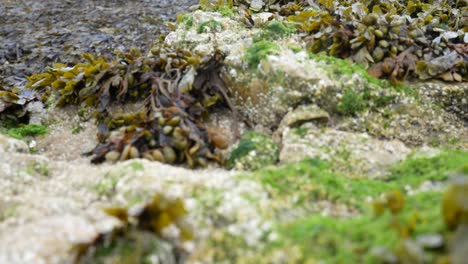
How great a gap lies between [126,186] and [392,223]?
125 cm

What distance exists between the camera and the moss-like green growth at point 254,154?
2799mm

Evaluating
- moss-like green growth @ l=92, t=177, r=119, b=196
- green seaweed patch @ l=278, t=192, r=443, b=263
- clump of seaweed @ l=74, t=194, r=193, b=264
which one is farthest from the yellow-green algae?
moss-like green growth @ l=92, t=177, r=119, b=196

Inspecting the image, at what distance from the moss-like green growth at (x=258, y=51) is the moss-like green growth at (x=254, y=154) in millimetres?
682

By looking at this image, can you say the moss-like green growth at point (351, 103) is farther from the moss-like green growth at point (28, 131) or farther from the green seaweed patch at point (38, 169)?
the moss-like green growth at point (28, 131)

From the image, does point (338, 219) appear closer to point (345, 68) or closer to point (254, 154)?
point (254, 154)

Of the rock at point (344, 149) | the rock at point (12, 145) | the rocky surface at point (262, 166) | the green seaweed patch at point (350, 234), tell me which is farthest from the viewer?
the rock at point (12, 145)

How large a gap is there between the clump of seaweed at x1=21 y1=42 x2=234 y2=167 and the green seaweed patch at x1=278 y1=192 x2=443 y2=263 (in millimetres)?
1050

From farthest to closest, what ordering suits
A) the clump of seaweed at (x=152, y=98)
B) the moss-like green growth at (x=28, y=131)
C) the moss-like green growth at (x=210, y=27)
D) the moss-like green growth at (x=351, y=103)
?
the moss-like green growth at (x=210, y=27) < the moss-like green growth at (x=28, y=131) < the moss-like green growth at (x=351, y=103) < the clump of seaweed at (x=152, y=98)

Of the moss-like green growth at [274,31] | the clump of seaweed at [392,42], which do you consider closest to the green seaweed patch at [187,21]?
the moss-like green growth at [274,31]

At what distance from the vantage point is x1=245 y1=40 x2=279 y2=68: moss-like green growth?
3.37m

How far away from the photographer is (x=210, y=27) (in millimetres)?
4234

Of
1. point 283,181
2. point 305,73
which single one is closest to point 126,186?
point 283,181

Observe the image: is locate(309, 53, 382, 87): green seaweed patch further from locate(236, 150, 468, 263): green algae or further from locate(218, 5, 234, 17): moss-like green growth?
locate(218, 5, 234, 17): moss-like green growth

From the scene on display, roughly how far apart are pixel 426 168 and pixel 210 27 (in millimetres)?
2416
